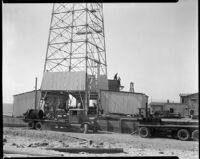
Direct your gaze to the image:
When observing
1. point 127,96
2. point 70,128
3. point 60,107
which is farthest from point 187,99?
point 70,128

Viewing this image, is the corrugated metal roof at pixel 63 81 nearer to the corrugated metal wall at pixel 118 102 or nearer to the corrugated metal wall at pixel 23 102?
the corrugated metal wall at pixel 118 102

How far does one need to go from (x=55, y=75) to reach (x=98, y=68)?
513 centimetres

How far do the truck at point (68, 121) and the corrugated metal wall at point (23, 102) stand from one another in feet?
27.4

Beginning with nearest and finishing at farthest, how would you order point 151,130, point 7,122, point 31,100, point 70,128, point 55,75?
point 151,130, point 70,128, point 7,122, point 55,75, point 31,100

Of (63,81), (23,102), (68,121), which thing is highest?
(63,81)

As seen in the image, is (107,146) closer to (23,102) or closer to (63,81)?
(63,81)

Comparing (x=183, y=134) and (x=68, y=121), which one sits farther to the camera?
(x=68, y=121)

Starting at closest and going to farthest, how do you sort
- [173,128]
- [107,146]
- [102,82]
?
1. [107,146]
2. [173,128]
3. [102,82]

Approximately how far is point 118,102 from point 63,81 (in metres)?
6.77

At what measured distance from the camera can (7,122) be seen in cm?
3081

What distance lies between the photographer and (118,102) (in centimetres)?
3127

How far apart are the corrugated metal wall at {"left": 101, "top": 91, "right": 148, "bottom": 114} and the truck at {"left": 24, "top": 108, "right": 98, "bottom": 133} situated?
5928 mm

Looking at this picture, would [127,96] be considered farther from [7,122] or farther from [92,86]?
[7,122]

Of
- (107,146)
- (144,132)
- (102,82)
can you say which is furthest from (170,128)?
(102,82)
